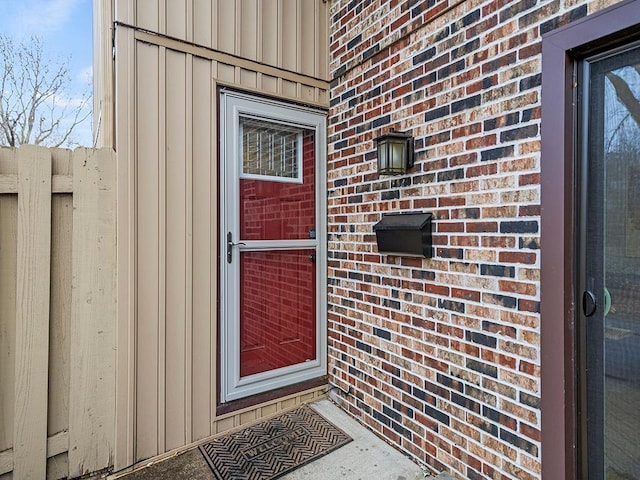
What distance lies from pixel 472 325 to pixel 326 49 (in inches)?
90.7

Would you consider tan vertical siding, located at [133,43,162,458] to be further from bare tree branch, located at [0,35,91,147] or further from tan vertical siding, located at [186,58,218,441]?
bare tree branch, located at [0,35,91,147]

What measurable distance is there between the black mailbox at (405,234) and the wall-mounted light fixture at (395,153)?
282 mm

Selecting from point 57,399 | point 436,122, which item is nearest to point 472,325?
point 436,122

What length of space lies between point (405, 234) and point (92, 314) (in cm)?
181

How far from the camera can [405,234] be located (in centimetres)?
212

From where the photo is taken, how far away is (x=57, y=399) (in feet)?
6.57

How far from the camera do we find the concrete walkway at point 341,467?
6.61ft

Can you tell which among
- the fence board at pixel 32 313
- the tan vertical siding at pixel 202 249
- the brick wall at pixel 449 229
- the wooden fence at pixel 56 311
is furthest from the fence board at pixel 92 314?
the brick wall at pixel 449 229

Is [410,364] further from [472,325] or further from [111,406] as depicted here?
[111,406]

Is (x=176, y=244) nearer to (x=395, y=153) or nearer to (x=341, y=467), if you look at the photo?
(x=395, y=153)

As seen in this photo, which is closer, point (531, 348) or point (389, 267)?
point (531, 348)

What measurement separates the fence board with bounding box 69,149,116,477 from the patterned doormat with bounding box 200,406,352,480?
616 millimetres

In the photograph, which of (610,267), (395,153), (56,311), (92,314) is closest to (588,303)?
(610,267)

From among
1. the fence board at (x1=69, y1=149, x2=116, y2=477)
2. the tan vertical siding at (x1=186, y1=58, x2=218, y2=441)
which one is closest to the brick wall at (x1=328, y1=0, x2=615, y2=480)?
the tan vertical siding at (x1=186, y1=58, x2=218, y2=441)
